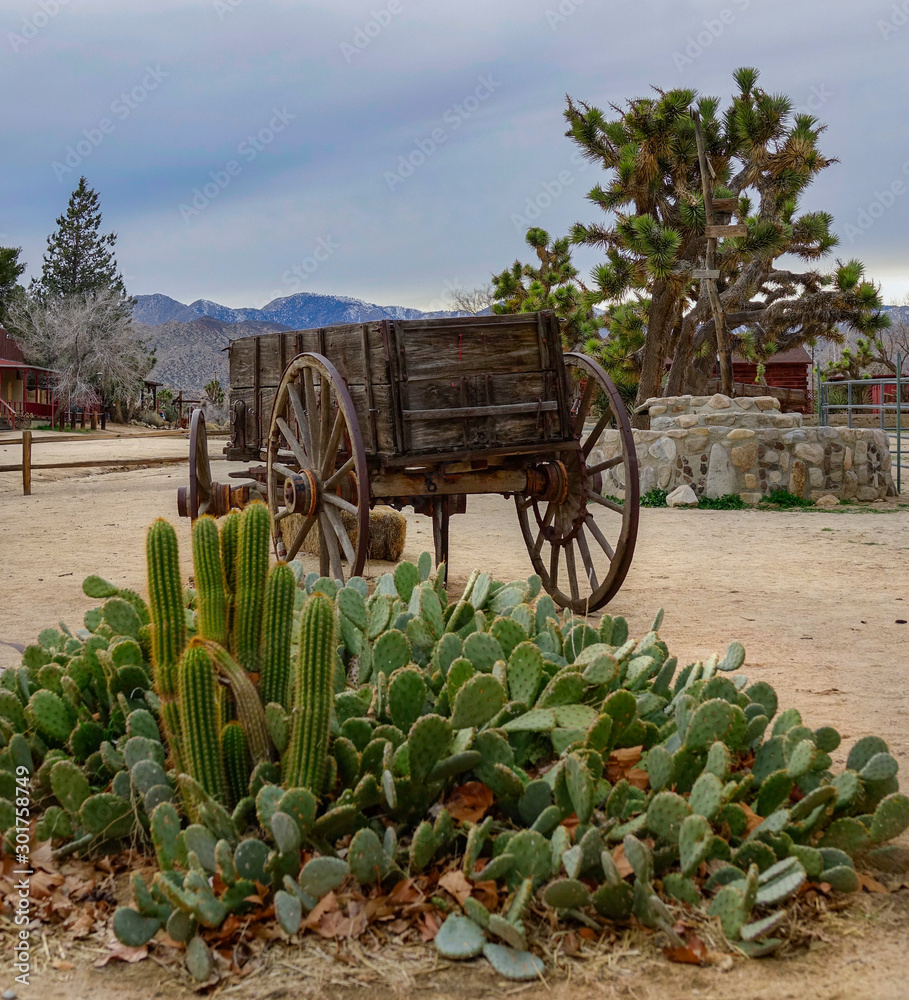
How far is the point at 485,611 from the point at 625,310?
18.0 m

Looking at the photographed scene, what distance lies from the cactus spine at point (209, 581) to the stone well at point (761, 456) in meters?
9.21

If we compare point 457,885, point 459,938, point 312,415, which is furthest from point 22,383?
point 459,938

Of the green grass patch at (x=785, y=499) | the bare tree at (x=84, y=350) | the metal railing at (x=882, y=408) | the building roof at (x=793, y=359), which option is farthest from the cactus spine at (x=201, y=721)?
the building roof at (x=793, y=359)

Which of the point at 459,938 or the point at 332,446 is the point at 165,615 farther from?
the point at 332,446

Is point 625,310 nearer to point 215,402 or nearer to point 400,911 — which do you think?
point 400,911

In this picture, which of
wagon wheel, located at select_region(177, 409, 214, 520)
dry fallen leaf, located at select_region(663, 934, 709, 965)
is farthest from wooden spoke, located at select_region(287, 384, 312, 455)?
dry fallen leaf, located at select_region(663, 934, 709, 965)

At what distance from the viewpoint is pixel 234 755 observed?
7.96 feet

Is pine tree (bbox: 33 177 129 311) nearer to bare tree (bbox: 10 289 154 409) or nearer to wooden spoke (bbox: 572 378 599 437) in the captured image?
bare tree (bbox: 10 289 154 409)

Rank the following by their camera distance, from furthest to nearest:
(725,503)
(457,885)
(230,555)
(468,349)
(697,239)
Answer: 1. (697,239)
2. (725,503)
3. (468,349)
4. (230,555)
5. (457,885)

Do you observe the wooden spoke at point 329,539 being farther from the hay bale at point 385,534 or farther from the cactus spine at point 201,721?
the cactus spine at point 201,721

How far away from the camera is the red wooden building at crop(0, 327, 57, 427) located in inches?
1404

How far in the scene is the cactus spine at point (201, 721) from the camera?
2234mm

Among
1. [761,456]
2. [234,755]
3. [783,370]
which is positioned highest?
[783,370]

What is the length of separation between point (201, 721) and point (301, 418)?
2.89m
